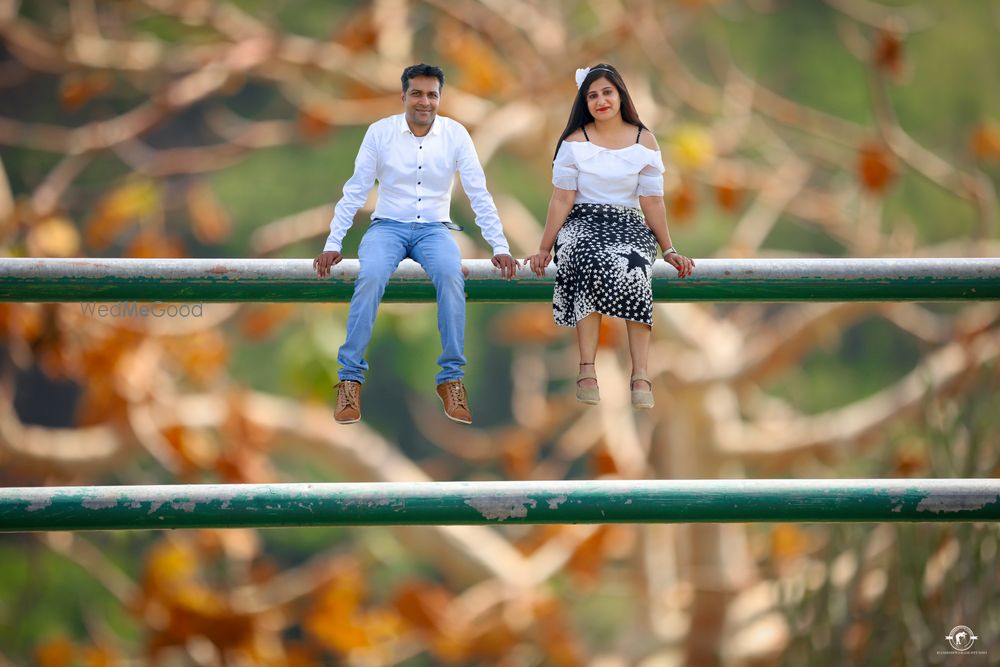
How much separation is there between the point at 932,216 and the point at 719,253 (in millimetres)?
3722

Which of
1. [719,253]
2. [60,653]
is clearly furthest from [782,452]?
[60,653]

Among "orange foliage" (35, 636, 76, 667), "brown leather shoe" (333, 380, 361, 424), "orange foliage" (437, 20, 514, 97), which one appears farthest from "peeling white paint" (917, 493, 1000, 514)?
"orange foliage" (35, 636, 76, 667)

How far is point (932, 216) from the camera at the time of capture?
8.27 meters

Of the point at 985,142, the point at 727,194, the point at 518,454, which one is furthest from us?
the point at 518,454

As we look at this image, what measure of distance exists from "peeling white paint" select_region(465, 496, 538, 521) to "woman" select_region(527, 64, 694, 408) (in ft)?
0.64

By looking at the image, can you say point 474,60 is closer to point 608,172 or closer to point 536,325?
point 536,325

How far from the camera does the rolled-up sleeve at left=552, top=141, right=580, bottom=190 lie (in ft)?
6.57

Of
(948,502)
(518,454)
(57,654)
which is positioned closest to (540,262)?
(948,502)

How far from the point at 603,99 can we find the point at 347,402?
2.11 ft

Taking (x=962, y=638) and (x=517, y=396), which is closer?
(x=962, y=638)

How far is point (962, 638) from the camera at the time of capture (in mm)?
3211

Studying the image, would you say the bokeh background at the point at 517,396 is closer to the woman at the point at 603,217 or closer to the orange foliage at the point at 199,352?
the orange foliage at the point at 199,352

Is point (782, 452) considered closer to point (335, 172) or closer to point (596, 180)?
point (596, 180)

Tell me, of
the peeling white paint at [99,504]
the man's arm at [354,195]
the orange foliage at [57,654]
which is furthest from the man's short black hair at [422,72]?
the orange foliage at [57,654]
